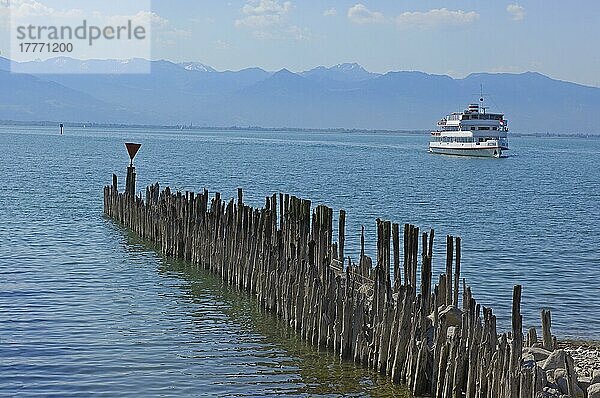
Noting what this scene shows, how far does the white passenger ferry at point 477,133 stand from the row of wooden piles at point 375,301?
305 feet

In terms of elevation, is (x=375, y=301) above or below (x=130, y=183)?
Result: below

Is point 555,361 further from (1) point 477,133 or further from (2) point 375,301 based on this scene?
(1) point 477,133

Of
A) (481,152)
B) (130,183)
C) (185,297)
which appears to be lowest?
(185,297)

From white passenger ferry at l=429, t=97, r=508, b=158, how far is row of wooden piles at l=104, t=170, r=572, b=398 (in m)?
93.1

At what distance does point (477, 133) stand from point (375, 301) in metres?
105

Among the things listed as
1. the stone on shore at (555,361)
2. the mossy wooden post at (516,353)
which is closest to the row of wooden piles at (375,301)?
the mossy wooden post at (516,353)

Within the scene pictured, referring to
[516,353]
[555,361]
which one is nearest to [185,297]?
[555,361]

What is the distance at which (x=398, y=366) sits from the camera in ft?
50.3

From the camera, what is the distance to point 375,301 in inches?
625

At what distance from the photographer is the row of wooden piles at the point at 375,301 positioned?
1322 cm

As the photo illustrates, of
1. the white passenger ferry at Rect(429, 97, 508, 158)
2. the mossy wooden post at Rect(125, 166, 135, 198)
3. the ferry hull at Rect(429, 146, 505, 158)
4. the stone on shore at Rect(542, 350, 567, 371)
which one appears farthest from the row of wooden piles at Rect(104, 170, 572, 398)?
the white passenger ferry at Rect(429, 97, 508, 158)

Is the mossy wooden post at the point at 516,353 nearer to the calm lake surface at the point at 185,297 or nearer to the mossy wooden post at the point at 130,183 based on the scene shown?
the calm lake surface at the point at 185,297

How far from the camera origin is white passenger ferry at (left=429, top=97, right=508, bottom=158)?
11606cm

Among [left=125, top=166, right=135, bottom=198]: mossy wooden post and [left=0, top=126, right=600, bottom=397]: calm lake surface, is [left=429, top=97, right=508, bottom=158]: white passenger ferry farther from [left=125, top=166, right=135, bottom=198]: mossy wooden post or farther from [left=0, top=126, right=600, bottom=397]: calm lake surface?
[left=125, top=166, right=135, bottom=198]: mossy wooden post
